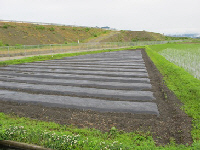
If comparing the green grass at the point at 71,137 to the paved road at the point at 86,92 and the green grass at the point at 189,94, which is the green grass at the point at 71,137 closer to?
the green grass at the point at 189,94

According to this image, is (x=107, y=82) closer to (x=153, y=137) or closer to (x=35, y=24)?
(x=153, y=137)

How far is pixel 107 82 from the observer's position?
29.9ft

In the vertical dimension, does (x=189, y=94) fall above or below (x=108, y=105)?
above

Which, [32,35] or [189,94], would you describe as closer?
[189,94]

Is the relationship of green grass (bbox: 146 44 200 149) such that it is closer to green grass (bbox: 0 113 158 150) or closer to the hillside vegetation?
green grass (bbox: 0 113 158 150)

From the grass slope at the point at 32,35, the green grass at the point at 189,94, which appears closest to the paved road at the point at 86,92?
the green grass at the point at 189,94

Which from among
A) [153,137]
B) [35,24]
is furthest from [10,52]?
[35,24]

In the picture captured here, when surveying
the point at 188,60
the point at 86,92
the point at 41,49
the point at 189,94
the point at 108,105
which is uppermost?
the point at 41,49

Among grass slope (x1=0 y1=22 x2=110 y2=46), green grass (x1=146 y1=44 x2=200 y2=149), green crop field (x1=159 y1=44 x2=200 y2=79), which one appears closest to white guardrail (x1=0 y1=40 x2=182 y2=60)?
grass slope (x1=0 y1=22 x2=110 y2=46)

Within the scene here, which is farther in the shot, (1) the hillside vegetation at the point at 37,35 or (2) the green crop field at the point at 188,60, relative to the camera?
(1) the hillside vegetation at the point at 37,35

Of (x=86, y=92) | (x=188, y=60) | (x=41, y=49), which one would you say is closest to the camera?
(x=86, y=92)

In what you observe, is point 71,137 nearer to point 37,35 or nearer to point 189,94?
point 189,94

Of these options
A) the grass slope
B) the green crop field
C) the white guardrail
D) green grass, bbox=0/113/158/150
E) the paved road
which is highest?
the grass slope

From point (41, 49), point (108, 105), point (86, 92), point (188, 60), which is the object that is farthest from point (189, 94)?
point (41, 49)
